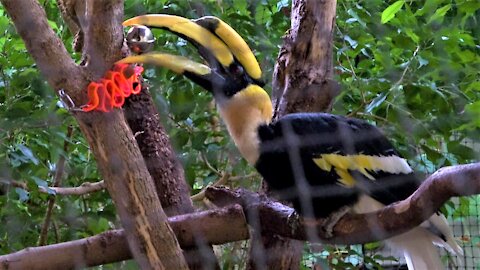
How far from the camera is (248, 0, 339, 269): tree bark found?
831 mm

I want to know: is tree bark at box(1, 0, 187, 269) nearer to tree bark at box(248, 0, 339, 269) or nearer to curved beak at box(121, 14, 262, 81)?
curved beak at box(121, 14, 262, 81)

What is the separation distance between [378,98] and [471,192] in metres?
0.26

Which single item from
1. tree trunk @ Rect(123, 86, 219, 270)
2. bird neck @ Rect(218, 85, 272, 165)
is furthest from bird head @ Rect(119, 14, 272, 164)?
tree trunk @ Rect(123, 86, 219, 270)

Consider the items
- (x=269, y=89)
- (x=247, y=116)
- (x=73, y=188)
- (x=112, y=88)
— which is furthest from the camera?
(x=269, y=89)

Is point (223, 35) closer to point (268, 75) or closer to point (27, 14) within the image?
point (27, 14)

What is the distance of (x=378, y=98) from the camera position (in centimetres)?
73

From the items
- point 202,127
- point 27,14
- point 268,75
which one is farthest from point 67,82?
point 268,75

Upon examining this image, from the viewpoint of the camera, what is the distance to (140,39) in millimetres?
691

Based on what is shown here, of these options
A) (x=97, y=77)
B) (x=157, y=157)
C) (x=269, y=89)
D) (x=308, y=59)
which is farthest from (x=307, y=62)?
(x=97, y=77)

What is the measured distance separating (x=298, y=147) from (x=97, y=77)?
22cm

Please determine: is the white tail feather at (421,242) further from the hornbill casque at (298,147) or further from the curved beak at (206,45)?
the curved beak at (206,45)

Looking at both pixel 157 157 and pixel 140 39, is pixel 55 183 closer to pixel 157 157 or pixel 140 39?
pixel 157 157

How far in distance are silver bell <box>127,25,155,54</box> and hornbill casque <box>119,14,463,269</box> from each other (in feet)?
0.04

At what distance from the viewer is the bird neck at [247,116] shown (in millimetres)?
703
